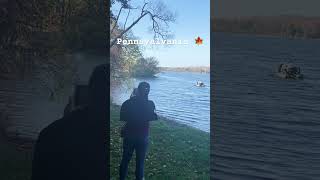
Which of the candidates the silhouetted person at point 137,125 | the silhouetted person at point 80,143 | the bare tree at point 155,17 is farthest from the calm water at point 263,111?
the silhouetted person at point 80,143

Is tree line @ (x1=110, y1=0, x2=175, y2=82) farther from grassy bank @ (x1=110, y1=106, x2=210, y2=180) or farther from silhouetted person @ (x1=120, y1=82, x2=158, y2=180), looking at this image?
grassy bank @ (x1=110, y1=106, x2=210, y2=180)

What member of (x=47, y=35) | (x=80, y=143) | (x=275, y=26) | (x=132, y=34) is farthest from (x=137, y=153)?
(x=275, y=26)

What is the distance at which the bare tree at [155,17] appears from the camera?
312 cm

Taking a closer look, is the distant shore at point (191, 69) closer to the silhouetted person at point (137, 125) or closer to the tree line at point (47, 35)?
the silhouetted person at point (137, 125)

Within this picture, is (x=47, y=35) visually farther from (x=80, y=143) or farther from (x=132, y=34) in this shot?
(x=80, y=143)

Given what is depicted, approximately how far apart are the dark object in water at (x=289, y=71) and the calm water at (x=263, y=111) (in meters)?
0.03

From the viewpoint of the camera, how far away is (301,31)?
9.21 ft

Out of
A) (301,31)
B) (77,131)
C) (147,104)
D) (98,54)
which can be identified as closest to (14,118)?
(77,131)

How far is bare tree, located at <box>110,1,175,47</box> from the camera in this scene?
3123 millimetres

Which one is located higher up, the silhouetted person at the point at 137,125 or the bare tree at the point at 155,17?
the bare tree at the point at 155,17

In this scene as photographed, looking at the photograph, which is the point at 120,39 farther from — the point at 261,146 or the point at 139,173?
the point at 261,146

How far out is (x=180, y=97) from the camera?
309 cm

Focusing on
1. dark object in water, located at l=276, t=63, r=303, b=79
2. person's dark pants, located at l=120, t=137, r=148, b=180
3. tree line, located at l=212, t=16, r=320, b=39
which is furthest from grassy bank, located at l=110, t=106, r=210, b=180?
tree line, located at l=212, t=16, r=320, b=39

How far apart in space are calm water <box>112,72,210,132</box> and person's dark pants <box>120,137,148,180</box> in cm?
25
